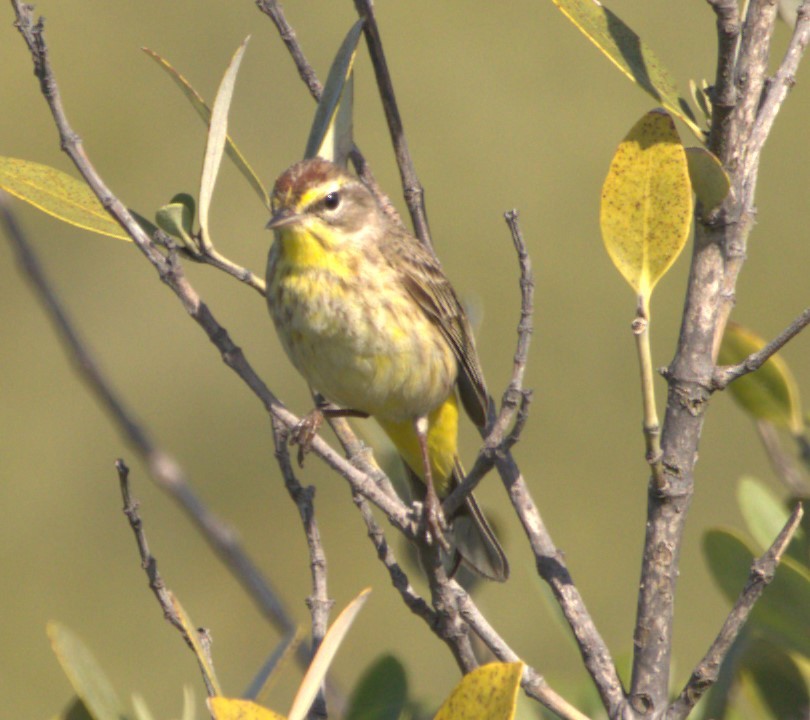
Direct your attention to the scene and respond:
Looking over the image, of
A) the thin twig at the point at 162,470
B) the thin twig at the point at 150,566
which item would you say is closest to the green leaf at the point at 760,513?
the thin twig at the point at 162,470

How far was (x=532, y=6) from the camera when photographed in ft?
30.1

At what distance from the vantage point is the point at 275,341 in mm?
7215

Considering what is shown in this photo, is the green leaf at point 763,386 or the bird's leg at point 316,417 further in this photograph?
the bird's leg at point 316,417

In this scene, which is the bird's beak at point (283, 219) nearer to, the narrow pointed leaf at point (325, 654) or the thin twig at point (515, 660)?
the thin twig at point (515, 660)

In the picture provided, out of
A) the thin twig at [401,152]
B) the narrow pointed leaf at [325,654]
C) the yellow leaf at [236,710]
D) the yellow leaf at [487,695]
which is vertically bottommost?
the yellow leaf at [487,695]

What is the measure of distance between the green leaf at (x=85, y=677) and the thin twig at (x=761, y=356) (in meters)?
0.79

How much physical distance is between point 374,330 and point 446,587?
0.99 meters

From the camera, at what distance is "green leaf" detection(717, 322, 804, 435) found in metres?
1.93

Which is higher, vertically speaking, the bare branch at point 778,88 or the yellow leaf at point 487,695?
the bare branch at point 778,88

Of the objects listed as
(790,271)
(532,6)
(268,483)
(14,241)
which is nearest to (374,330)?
(14,241)

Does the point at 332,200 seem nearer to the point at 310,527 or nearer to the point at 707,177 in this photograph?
the point at 310,527

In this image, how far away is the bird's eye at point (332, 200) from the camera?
249cm

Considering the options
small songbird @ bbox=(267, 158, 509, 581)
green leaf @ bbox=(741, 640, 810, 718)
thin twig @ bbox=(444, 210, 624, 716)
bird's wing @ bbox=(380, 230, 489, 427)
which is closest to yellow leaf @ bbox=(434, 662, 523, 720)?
Answer: thin twig @ bbox=(444, 210, 624, 716)

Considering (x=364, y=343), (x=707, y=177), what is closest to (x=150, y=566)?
(x=707, y=177)
